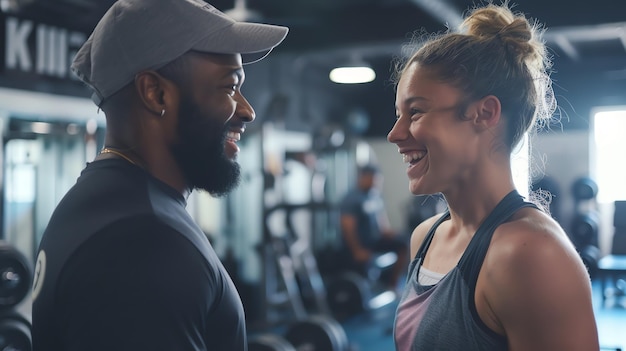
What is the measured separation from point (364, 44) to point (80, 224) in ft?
14.6

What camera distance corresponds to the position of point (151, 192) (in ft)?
3.09

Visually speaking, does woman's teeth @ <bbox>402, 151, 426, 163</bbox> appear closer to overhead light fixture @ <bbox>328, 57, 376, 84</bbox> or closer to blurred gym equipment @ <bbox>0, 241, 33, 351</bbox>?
blurred gym equipment @ <bbox>0, 241, 33, 351</bbox>

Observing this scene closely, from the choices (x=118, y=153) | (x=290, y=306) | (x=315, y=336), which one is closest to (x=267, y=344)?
(x=315, y=336)

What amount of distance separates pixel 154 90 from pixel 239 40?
160mm

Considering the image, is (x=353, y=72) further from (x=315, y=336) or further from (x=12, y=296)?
(x=12, y=296)

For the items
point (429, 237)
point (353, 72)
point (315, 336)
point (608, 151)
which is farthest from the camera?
point (608, 151)

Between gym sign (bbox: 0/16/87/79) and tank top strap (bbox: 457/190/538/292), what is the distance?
3427 millimetres

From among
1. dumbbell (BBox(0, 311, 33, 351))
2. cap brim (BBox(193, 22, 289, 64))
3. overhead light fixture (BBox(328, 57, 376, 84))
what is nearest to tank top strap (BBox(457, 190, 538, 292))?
cap brim (BBox(193, 22, 289, 64))

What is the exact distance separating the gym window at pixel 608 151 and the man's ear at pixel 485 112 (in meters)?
7.33

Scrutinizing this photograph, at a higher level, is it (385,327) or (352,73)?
(352,73)

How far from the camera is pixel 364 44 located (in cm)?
514

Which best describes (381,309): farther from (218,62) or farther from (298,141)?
(218,62)

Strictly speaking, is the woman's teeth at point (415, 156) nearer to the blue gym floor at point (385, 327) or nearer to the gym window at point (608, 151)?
the blue gym floor at point (385, 327)

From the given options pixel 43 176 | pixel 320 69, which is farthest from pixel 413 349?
pixel 320 69
